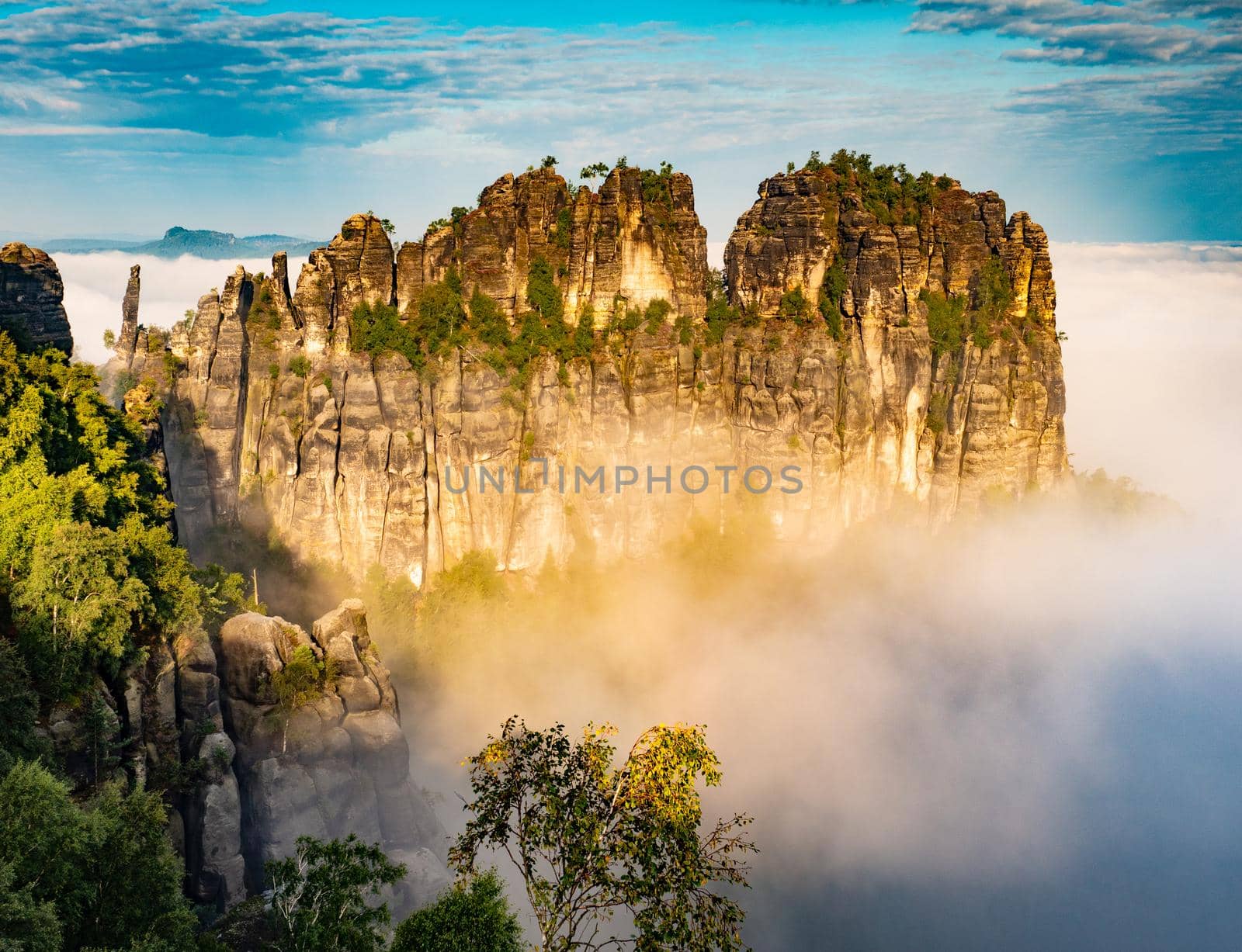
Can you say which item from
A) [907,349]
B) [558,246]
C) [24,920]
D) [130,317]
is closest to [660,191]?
[558,246]

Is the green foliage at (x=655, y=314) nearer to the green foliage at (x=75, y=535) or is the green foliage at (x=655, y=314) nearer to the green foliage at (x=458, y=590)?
the green foliage at (x=458, y=590)

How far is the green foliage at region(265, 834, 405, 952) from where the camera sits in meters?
23.6

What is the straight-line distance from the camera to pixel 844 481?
7056 cm

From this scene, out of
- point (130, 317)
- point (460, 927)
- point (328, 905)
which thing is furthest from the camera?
point (130, 317)

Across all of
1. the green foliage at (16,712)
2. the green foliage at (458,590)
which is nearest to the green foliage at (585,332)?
the green foliage at (458,590)

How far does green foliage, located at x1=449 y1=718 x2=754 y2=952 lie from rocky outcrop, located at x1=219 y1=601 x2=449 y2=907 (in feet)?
58.6

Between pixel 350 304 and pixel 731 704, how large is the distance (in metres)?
33.7

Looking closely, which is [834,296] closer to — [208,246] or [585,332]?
[585,332]

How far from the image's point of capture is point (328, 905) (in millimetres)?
25047

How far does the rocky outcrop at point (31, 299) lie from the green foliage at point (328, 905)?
31.5 meters

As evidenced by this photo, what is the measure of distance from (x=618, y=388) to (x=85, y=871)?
47523 mm

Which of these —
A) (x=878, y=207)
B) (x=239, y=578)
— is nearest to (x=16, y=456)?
(x=239, y=578)

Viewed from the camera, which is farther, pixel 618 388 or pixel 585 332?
pixel 585 332

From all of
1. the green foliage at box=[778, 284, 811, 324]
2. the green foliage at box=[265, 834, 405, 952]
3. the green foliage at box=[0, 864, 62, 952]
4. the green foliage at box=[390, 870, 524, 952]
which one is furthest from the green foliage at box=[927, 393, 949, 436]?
the green foliage at box=[0, 864, 62, 952]
